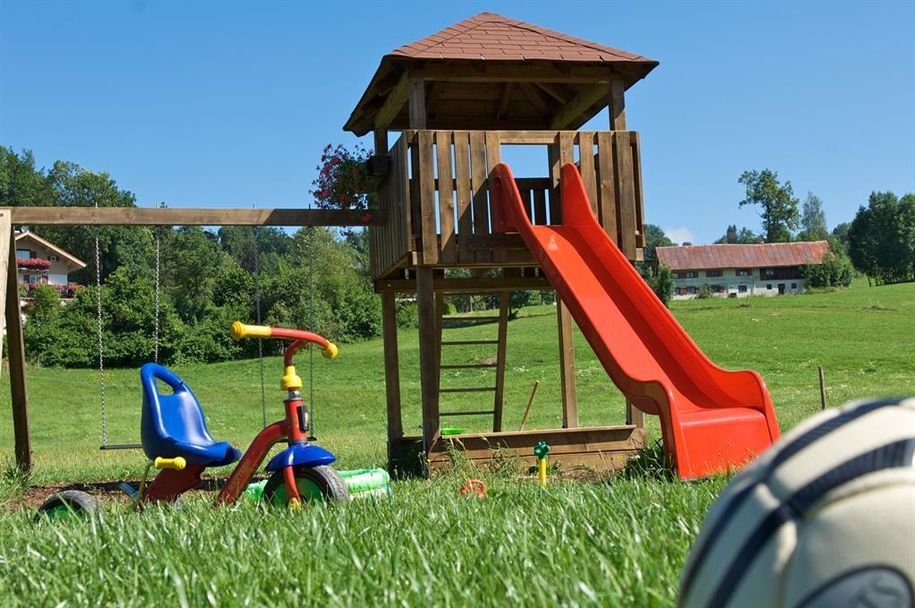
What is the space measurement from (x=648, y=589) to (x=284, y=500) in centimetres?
341

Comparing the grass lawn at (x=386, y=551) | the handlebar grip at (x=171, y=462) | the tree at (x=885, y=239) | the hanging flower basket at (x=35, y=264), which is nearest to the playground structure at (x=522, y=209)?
the grass lawn at (x=386, y=551)

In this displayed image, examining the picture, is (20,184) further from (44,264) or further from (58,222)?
(58,222)

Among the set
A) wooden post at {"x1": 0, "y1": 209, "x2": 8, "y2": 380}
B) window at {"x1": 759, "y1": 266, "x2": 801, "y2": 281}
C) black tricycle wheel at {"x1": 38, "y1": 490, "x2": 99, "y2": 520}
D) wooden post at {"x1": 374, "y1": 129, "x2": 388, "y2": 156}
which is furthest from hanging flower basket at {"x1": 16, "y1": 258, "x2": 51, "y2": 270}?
window at {"x1": 759, "y1": 266, "x2": 801, "y2": 281}

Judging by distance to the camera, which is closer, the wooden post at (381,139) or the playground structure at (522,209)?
the playground structure at (522,209)

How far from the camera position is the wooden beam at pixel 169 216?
8.88 m

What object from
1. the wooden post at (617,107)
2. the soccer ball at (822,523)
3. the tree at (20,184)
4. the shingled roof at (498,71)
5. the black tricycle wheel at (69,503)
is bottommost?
the black tricycle wheel at (69,503)

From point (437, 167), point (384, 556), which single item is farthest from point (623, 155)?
point (384, 556)

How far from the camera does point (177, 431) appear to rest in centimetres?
595

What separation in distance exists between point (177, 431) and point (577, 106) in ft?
21.9

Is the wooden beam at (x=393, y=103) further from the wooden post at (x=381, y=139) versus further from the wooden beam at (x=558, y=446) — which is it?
the wooden beam at (x=558, y=446)

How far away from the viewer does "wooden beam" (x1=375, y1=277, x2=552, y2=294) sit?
10.7 m

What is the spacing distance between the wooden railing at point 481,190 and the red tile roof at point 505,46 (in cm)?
72

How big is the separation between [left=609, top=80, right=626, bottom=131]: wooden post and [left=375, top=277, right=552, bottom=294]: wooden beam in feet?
6.63

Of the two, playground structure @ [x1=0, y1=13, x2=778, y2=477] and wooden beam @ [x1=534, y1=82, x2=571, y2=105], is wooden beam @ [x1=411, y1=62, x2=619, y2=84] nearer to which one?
playground structure @ [x1=0, y1=13, x2=778, y2=477]
